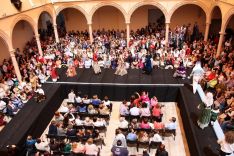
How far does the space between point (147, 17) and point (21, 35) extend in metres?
11.5

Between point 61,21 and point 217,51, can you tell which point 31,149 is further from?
point 61,21

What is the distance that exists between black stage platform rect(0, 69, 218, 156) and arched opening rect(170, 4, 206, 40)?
9.48 m

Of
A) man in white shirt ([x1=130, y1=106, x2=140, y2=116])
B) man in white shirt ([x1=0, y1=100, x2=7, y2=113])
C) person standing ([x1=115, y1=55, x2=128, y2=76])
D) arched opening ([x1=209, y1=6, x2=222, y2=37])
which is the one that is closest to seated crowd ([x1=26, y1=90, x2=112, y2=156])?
man in white shirt ([x1=130, y1=106, x2=140, y2=116])

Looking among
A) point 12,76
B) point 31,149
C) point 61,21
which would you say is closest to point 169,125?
point 31,149

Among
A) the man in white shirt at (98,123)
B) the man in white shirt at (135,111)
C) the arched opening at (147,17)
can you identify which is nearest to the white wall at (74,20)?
the arched opening at (147,17)

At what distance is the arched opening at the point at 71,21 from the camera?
77.6 ft

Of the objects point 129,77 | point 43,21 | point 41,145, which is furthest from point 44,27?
point 41,145

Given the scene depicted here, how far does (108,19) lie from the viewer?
923 inches

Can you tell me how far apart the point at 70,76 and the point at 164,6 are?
31.5ft

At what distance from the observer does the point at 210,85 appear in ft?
40.9

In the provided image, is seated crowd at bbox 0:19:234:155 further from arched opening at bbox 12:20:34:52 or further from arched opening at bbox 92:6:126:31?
arched opening at bbox 92:6:126:31

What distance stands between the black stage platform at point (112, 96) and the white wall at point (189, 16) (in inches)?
387

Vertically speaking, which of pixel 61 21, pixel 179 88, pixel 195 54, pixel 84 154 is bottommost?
pixel 84 154

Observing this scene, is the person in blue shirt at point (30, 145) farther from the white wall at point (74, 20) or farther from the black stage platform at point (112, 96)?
the white wall at point (74, 20)
